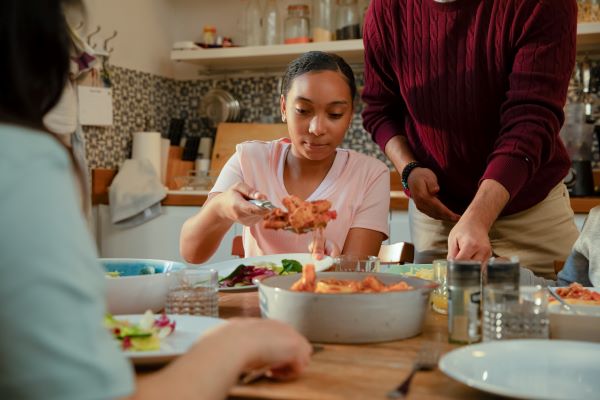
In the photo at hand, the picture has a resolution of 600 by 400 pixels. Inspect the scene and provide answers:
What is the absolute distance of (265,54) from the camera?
4086mm

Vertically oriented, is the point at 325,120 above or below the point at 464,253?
above

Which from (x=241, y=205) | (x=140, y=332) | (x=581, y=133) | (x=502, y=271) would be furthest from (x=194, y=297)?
(x=581, y=133)

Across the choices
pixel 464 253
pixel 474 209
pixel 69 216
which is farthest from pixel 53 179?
pixel 474 209

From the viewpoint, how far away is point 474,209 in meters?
1.73

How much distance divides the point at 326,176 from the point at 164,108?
2.45m

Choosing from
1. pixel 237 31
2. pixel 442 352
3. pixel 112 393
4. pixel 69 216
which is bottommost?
pixel 442 352

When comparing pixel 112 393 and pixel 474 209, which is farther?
pixel 474 209

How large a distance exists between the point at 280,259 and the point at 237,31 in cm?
280

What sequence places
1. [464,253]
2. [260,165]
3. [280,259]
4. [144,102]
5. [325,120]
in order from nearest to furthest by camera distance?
[464,253] → [280,259] → [325,120] → [260,165] → [144,102]

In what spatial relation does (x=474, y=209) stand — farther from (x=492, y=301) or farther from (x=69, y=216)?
(x=69, y=216)

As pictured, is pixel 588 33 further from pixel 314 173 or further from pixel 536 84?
pixel 314 173

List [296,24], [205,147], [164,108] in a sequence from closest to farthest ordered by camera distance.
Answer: [296,24]
[205,147]
[164,108]

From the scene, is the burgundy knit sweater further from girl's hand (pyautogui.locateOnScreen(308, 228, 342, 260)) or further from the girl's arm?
the girl's arm

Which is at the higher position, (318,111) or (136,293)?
(318,111)
